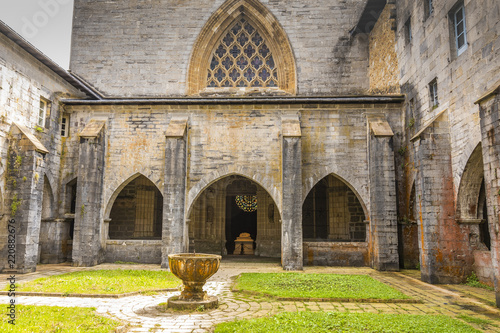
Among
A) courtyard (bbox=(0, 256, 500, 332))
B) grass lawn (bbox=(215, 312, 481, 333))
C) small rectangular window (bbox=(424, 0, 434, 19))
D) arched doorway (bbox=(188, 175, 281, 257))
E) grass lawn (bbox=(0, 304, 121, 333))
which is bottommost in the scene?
courtyard (bbox=(0, 256, 500, 332))

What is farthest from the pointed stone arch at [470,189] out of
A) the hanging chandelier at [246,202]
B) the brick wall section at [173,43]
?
the hanging chandelier at [246,202]

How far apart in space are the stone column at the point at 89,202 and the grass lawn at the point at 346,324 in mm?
8680

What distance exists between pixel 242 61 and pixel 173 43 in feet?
10.9

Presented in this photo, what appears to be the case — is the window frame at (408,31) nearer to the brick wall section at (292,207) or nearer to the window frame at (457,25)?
the window frame at (457,25)

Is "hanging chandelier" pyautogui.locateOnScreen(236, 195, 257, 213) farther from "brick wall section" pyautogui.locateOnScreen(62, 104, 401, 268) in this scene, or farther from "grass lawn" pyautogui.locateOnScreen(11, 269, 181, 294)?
"grass lawn" pyautogui.locateOnScreen(11, 269, 181, 294)

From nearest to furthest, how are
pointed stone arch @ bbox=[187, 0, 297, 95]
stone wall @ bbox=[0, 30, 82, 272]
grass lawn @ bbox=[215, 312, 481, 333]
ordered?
1. grass lawn @ bbox=[215, 312, 481, 333]
2. stone wall @ bbox=[0, 30, 82, 272]
3. pointed stone arch @ bbox=[187, 0, 297, 95]

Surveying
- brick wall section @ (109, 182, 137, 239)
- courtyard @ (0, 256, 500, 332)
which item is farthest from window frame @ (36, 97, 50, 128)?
courtyard @ (0, 256, 500, 332)

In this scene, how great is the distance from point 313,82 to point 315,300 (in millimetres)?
12139

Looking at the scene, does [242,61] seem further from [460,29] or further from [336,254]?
[460,29]

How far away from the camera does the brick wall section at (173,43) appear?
58.3ft

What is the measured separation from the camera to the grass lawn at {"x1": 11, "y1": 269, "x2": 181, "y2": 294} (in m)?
8.34

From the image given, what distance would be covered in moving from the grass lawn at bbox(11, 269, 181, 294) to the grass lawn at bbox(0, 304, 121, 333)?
5.33ft

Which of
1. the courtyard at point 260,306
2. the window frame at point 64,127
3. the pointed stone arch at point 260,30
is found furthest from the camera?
the pointed stone arch at point 260,30

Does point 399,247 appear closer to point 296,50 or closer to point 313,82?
point 313,82
